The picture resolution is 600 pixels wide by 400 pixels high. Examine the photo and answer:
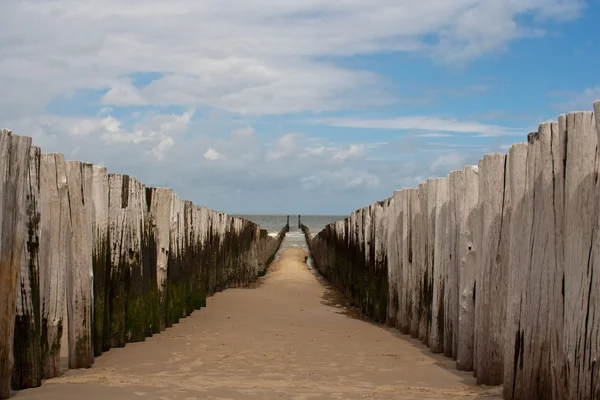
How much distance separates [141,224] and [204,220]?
4845mm

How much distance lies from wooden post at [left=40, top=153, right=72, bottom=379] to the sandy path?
27cm

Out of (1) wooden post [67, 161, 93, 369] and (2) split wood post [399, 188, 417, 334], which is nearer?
(1) wooden post [67, 161, 93, 369]

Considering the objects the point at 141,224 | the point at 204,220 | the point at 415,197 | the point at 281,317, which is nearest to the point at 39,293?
the point at 141,224

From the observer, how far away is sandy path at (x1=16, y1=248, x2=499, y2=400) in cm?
491

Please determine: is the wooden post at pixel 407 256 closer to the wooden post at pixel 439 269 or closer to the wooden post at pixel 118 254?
the wooden post at pixel 439 269

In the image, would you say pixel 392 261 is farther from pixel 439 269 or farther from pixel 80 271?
pixel 80 271

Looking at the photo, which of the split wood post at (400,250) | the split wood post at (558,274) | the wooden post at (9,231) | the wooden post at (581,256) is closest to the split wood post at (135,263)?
the wooden post at (9,231)

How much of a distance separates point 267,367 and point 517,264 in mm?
2439

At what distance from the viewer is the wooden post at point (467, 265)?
6051 millimetres

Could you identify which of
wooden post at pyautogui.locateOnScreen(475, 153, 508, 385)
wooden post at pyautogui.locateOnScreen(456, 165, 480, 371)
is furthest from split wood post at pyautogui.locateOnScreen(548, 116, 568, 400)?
wooden post at pyautogui.locateOnScreen(456, 165, 480, 371)

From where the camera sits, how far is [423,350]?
7414mm

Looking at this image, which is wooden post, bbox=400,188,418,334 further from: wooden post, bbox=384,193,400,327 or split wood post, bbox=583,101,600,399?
split wood post, bbox=583,101,600,399

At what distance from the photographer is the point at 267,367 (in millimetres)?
6203

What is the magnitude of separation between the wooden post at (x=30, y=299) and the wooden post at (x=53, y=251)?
0.42ft
